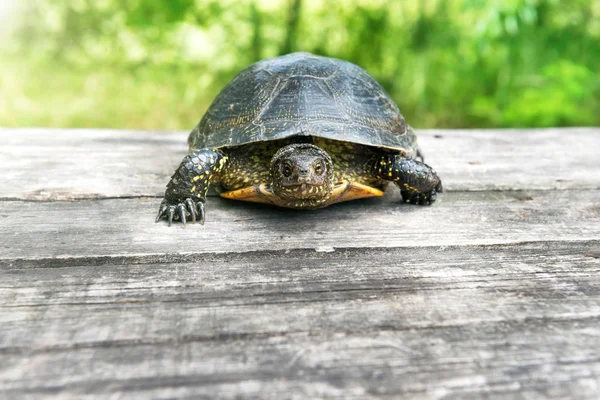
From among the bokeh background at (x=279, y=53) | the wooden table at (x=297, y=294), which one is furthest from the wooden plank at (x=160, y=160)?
the bokeh background at (x=279, y=53)

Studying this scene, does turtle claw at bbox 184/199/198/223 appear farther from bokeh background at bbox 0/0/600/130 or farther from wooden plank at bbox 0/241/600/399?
bokeh background at bbox 0/0/600/130

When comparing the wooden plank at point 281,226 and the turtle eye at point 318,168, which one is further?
the turtle eye at point 318,168

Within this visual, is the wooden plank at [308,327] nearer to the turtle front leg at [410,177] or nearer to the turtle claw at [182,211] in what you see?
the turtle claw at [182,211]

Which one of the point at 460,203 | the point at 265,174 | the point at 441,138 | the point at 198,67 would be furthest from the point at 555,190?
the point at 198,67

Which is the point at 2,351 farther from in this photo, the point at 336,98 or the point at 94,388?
the point at 336,98

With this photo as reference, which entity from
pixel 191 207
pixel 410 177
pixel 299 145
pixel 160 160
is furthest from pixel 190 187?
pixel 410 177

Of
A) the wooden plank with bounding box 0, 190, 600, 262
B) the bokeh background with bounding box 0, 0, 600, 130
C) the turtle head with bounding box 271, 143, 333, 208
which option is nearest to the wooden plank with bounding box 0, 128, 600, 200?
the wooden plank with bounding box 0, 190, 600, 262
